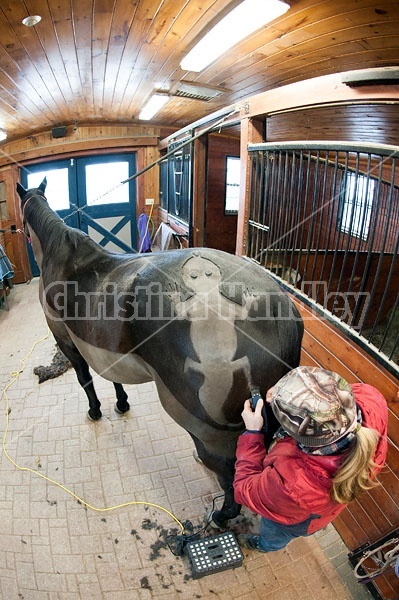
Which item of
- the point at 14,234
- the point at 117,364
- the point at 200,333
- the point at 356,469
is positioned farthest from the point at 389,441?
the point at 14,234

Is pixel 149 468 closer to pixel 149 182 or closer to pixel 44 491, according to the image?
pixel 44 491

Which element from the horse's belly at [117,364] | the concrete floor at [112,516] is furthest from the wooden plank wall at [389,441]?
the horse's belly at [117,364]

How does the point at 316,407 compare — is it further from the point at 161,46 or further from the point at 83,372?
the point at 161,46

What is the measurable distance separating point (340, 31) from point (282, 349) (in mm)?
1962

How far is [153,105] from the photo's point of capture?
450cm

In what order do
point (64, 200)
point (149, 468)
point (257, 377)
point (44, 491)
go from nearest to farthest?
point (257, 377) → point (44, 491) → point (149, 468) → point (64, 200)

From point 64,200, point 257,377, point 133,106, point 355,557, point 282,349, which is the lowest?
point 355,557

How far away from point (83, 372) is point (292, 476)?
6.95ft

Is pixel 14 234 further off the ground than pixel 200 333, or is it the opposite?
pixel 14 234

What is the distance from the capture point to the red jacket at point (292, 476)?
1.09 metres

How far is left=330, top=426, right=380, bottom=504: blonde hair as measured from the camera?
3.27ft

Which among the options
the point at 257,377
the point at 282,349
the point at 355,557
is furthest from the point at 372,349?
the point at 355,557

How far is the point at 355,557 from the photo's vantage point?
173 cm

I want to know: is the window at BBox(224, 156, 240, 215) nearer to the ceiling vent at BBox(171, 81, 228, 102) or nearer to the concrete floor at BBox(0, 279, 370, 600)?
the ceiling vent at BBox(171, 81, 228, 102)
